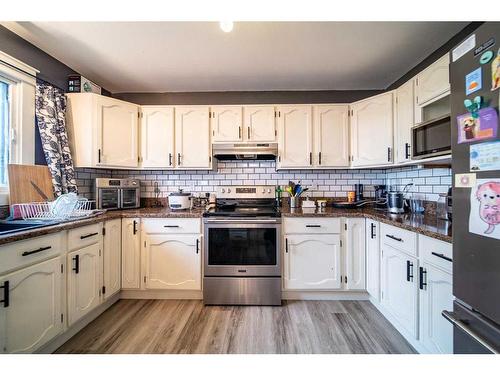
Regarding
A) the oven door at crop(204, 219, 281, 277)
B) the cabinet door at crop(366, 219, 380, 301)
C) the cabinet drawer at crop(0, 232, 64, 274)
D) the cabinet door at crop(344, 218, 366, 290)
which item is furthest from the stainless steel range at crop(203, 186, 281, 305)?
the cabinet drawer at crop(0, 232, 64, 274)

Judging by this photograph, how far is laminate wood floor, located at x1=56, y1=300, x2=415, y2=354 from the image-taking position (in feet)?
5.25

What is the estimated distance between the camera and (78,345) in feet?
5.34

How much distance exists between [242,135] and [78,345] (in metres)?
2.31

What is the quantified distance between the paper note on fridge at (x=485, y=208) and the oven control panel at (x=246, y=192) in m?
1.97

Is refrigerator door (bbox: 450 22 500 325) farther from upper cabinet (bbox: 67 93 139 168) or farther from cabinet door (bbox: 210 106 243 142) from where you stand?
upper cabinet (bbox: 67 93 139 168)

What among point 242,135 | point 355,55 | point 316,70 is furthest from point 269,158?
point 355,55

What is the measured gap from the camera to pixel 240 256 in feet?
7.23

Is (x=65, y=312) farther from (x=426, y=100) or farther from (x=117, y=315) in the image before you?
(x=426, y=100)

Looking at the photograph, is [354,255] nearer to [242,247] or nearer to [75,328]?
[242,247]

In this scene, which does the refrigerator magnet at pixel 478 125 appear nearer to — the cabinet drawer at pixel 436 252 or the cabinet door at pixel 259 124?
the cabinet drawer at pixel 436 252

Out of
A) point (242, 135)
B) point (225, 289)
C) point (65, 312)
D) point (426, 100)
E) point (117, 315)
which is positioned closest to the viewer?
point (65, 312)

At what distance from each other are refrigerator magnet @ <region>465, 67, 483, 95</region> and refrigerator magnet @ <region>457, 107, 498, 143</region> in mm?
93

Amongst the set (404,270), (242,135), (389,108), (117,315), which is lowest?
(117,315)

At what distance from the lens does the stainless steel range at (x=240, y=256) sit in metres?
2.18
